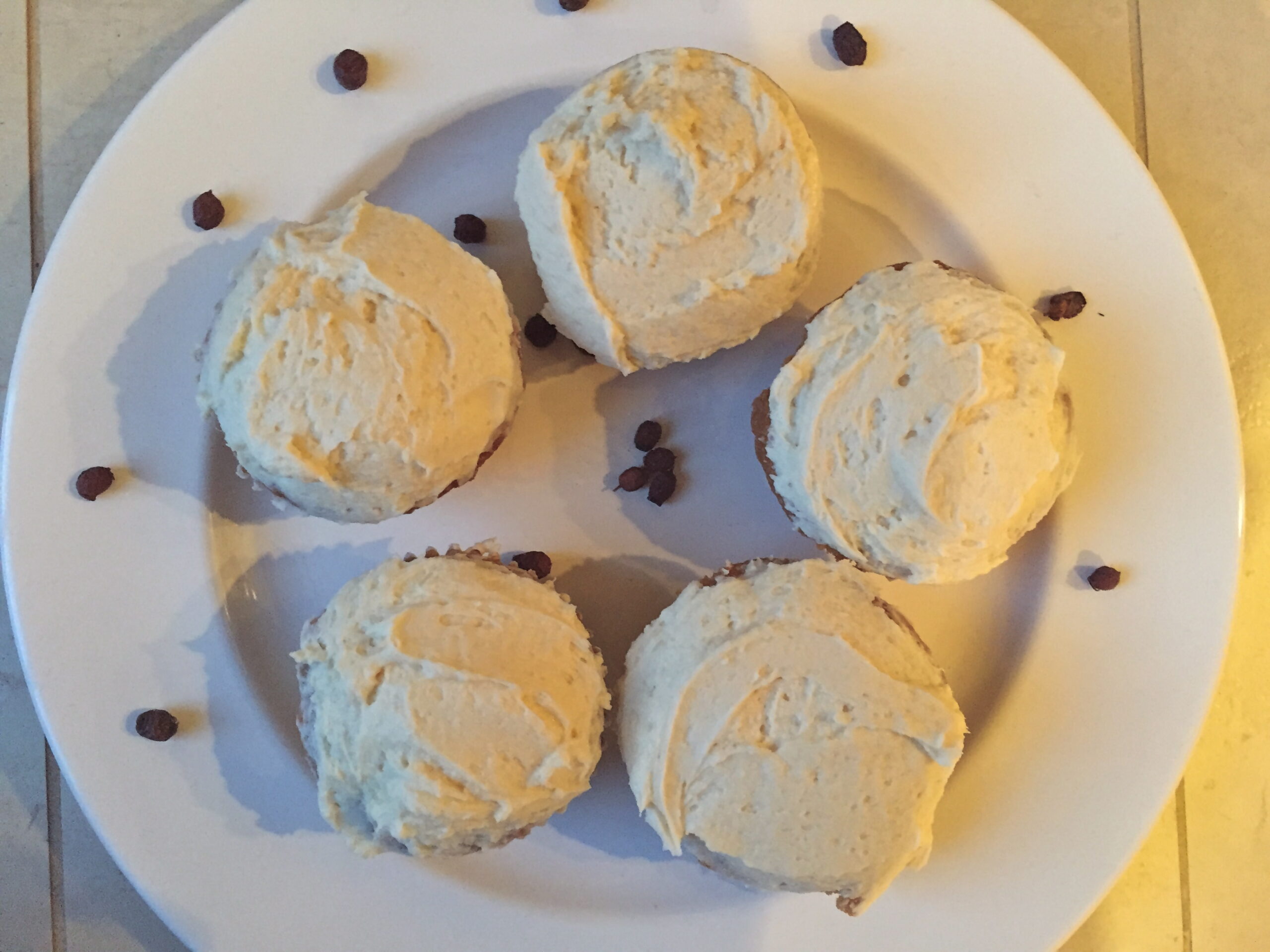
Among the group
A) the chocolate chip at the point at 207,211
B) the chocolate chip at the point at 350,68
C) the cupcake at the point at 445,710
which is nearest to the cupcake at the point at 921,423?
the cupcake at the point at 445,710

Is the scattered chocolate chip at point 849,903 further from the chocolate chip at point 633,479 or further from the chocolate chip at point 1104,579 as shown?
the chocolate chip at point 633,479

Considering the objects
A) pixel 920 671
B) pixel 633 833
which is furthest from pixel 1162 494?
pixel 633 833

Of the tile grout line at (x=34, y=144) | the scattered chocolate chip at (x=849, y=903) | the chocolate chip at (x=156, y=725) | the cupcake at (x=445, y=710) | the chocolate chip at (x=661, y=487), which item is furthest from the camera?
the tile grout line at (x=34, y=144)

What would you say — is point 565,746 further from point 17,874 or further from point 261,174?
point 17,874

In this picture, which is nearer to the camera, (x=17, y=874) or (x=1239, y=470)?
(x=1239, y=470)

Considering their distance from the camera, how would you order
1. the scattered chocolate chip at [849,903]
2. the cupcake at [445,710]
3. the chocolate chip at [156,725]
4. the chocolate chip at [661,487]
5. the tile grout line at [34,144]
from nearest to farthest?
the cupcake at [445,710] → the scattered chocolate chip at [849,903] → the chocolate chip at [156,725] → the chocolate chip at [661,487] → the tile grout line at [34,144]

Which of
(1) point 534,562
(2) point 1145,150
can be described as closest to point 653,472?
(1) point 534,562

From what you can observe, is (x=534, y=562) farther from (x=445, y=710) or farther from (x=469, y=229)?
(x=469, y=229)
